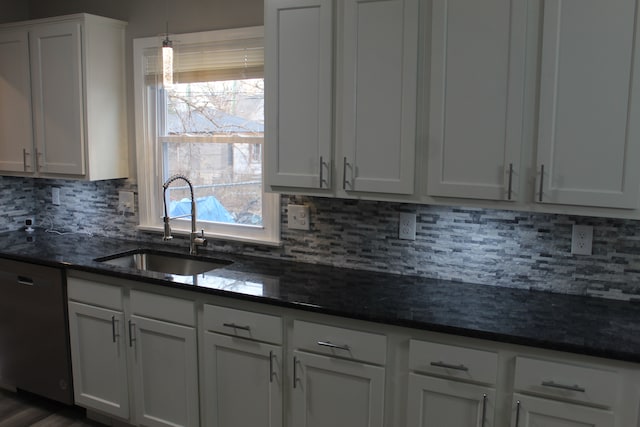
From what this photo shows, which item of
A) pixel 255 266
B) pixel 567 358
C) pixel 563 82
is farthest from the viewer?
pixel 255 266

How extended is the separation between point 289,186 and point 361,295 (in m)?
0.61

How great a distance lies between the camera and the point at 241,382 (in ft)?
8.30

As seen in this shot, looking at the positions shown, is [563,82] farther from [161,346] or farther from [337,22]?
[161,346]

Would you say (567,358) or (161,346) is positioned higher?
(567,358)

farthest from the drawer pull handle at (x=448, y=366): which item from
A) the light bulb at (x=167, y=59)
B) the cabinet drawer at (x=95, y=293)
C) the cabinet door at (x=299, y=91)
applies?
the light bulb at (x=167, y=59)

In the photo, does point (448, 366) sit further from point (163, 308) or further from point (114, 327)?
point (114, 327)

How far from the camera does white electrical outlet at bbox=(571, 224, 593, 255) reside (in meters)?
2.36

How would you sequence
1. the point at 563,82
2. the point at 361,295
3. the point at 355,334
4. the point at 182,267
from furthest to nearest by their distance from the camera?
the point at 182,267
the point at 361,295
the point at 355,334
the point at 563,82

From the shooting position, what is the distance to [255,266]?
9.64ft

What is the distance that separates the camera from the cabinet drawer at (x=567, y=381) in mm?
1871

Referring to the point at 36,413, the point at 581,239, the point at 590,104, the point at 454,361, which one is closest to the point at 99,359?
the point at 36,413

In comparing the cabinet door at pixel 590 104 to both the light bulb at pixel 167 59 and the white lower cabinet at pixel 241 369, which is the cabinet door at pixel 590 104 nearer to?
the white lower cabinet at pixel 241 369

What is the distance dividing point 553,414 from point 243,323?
127 centimetres

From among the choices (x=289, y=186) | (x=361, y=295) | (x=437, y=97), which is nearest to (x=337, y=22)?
(x=437, y=97)
